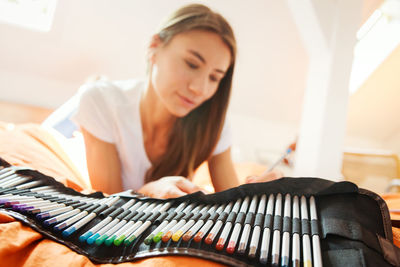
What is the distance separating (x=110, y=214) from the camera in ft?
→ 1.18

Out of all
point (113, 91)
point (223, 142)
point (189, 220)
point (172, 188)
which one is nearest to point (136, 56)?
point (113, 91)

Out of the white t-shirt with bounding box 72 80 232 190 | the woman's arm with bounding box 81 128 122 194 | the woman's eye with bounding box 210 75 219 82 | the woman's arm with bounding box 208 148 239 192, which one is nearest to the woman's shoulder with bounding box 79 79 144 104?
the white t-shirt with bounding box 72 80 232 190

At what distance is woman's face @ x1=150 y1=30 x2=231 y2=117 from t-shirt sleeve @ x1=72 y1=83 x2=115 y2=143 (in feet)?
0.51

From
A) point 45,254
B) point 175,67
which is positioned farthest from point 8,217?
point 175,67

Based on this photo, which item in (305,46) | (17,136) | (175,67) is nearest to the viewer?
(17,136)

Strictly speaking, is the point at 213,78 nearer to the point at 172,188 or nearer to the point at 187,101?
the point at 187,101

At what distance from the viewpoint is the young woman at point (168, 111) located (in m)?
0.72

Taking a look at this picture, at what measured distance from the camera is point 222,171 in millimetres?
873

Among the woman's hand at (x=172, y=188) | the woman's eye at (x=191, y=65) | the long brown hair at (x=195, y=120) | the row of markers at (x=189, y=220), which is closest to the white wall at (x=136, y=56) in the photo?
the long brown hair at (x=195, y=120)

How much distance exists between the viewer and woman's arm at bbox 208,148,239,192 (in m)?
0.81

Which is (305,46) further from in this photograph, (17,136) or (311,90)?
(17,136)

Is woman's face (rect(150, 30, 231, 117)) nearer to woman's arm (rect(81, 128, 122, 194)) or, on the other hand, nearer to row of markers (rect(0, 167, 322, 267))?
woman's arm (rect(81, 128, 122, 194))

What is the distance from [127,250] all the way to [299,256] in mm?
167

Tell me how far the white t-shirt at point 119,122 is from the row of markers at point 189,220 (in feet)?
1.00
